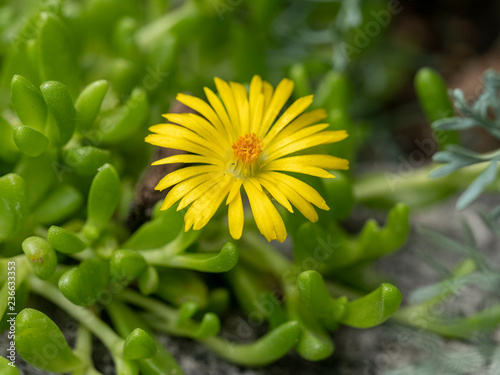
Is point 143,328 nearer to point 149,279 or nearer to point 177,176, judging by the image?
point 149,279

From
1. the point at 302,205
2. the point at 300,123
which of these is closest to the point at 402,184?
the point at 300,123

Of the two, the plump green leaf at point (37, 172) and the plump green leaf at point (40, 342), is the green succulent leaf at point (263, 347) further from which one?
the plump green leaf at point (37, 172)

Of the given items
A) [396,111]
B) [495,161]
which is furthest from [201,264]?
[396,111]

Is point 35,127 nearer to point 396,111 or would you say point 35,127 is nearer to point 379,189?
point 379,189

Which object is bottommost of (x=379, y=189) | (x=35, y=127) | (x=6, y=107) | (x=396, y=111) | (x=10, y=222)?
(x=10, y=222)

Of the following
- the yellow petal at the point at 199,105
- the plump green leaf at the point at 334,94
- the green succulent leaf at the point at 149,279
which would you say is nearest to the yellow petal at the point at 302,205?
the yellow petal at the point at 199,105

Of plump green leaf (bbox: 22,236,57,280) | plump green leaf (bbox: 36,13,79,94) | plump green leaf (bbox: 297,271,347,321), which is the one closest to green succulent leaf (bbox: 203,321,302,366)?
plump green leaf (bbox: 297,271,347,321)
